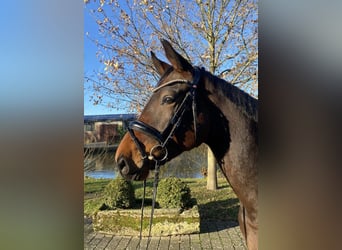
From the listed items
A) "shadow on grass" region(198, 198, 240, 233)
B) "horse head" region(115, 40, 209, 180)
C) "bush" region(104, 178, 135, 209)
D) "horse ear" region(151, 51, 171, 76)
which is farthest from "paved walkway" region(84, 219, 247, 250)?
"horse ear" region(151, 51, 171, 76)

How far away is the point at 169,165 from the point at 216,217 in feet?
4.98

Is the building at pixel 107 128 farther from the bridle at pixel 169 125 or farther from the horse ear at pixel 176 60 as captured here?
the horse ear at pixel 176 60

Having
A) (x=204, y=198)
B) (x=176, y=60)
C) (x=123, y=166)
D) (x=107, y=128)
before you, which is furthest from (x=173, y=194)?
(x=176, y=60)

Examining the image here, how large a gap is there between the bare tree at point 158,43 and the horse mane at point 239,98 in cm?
98

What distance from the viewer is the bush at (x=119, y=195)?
3.49m

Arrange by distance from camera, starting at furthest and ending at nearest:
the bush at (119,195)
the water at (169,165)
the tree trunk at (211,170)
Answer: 1. the bush at (119,195)
2. the tree trunk at (211,170)
3. the water at (169,165)

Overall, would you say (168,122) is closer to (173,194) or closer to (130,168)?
(130,168)

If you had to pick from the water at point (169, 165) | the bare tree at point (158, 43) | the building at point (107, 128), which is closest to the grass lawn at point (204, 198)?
the water at point (169, 165)

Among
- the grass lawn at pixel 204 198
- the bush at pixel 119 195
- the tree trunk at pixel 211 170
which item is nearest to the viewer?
the grass lawn at pixel 204 198

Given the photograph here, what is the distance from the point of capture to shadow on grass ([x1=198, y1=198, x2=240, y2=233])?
3.83 meters
